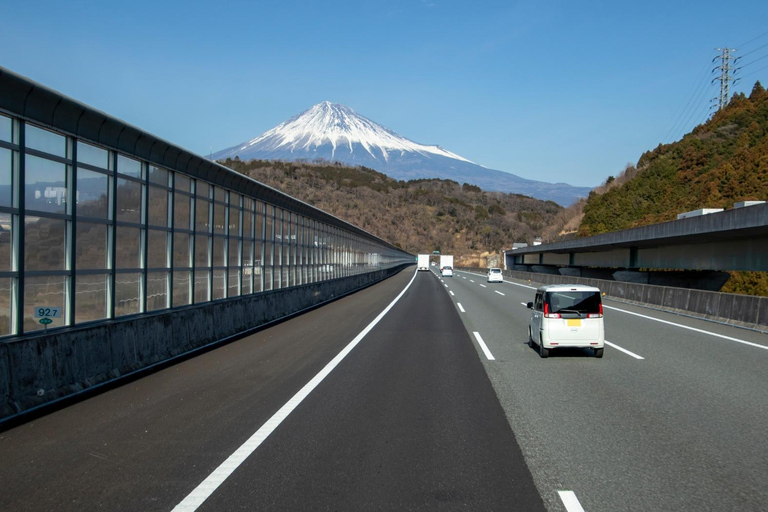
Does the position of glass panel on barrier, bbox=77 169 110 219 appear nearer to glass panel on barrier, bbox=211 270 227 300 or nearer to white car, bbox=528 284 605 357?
glass panel on barrier, bbox=211 270 227 300

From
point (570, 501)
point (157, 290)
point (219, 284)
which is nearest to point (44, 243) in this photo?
point (157, 290)

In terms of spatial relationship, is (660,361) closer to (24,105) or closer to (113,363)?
(113,363)

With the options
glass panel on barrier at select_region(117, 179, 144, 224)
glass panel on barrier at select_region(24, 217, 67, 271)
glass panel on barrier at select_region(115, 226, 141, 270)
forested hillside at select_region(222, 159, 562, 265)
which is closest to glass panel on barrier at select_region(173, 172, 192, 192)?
glass panel on barrier at select_region(117, 179, 144, 224)

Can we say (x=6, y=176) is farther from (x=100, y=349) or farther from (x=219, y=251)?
(x=219, y=251)

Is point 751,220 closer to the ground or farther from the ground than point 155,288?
farther from the ground

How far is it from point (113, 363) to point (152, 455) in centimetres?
419

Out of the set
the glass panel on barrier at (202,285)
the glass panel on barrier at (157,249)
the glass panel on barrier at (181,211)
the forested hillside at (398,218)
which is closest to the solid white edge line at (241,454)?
the glass panel on barrier at (157,249)

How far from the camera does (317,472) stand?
558 cm

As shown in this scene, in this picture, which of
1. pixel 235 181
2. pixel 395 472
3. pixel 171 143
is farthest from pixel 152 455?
pixel 235 181

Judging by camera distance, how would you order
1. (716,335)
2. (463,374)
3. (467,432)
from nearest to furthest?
(467,432), (463,374), (716,335)

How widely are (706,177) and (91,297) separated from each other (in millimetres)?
86085

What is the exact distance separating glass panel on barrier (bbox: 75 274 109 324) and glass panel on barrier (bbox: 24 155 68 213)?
1187 mm

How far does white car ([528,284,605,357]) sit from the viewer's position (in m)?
12.4

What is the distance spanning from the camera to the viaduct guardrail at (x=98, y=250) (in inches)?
318
